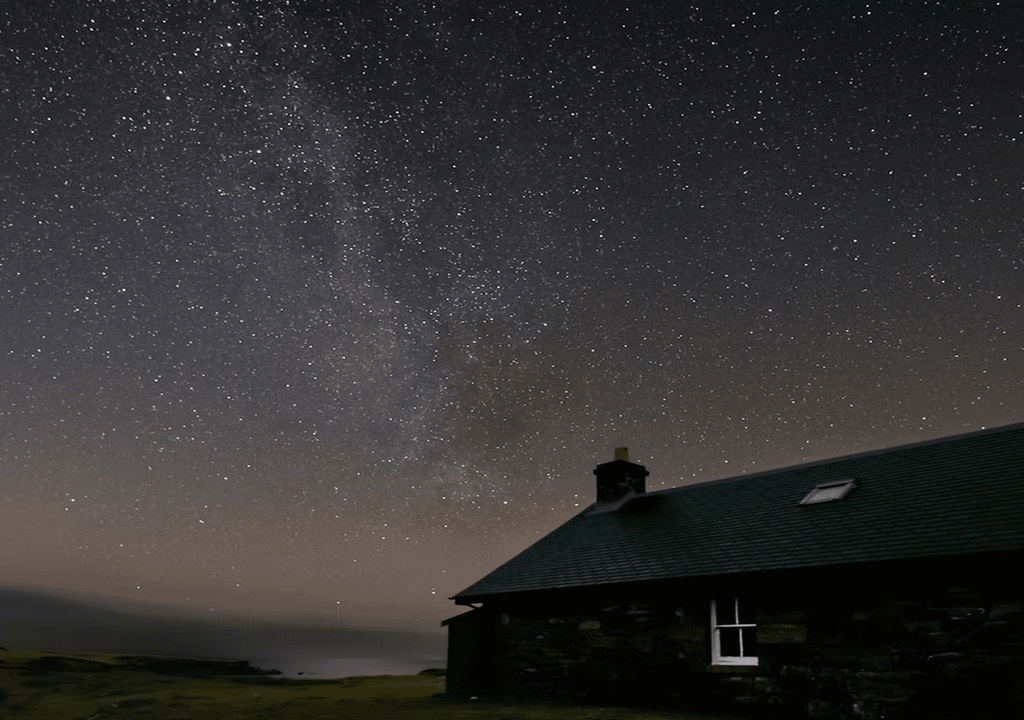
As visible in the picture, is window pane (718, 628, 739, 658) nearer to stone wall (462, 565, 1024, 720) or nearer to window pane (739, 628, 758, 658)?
window pane (739, 628, 758, 658)

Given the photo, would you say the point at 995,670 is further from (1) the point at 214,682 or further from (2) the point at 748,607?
(1) the point at 214,682

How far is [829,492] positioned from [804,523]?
1.67 m

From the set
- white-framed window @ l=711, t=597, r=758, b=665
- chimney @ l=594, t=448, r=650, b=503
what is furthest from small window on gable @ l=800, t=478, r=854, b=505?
chimney @ l=594, t=448, r=650, b=503

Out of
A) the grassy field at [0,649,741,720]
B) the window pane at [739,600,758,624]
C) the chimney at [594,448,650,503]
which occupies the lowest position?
the grassy field at [0,649,741,720]

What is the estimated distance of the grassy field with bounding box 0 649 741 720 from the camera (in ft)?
43.1

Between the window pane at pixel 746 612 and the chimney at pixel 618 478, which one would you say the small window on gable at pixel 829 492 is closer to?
the window pane at pixel 746 612

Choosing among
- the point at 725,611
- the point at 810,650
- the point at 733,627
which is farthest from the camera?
the point at 725,611

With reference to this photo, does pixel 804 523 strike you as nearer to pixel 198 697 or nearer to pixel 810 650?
pixel 810 650

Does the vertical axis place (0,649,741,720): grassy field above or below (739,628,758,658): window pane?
below

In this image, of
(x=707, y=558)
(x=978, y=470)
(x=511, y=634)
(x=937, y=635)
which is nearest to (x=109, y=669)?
(x=511, y=634)

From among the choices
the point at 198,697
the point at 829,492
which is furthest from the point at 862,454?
the point at 198,697

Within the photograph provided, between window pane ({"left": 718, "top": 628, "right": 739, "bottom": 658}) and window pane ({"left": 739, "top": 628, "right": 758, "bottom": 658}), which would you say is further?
window pane ({"left": 718, "top": 628, "right": 739, "bottom": 658})

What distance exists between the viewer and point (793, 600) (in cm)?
1309

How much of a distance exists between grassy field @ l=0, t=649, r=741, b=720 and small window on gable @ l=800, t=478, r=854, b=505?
5.95m
